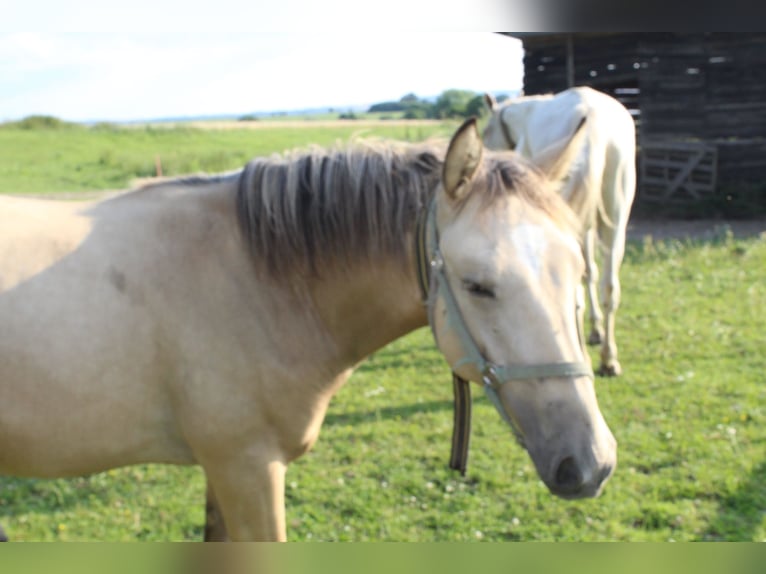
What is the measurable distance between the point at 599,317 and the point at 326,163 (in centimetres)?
432

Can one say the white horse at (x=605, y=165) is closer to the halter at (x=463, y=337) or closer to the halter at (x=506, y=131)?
the halter at (x=506, y=131)

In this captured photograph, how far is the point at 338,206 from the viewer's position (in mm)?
2098

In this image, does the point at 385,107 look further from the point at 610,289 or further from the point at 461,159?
the point at 610,289

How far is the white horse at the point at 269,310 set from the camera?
1.67 meters

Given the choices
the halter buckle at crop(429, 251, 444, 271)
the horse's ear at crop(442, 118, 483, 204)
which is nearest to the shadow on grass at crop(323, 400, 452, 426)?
the halter buckle at crop(429, 251, 444, 271)

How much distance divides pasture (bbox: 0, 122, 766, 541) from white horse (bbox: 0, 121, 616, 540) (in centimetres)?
61

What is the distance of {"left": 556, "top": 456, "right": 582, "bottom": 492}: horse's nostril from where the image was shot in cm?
159

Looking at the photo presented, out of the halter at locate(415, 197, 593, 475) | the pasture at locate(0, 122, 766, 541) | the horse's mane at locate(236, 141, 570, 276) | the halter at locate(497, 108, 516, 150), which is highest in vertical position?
the halter at locate(497, 108, 516, 150)

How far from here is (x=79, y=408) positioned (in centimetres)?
190

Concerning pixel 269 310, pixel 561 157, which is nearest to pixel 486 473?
pixel 269 310

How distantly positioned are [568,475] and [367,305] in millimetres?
867

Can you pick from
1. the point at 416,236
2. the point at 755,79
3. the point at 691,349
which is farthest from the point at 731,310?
the point at 755,79

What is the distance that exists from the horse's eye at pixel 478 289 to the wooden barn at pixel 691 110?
1117 cm

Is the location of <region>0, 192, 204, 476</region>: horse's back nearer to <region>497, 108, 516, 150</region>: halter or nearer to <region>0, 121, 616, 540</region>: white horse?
<region>0, 121, 616, 540</region>: white horse
